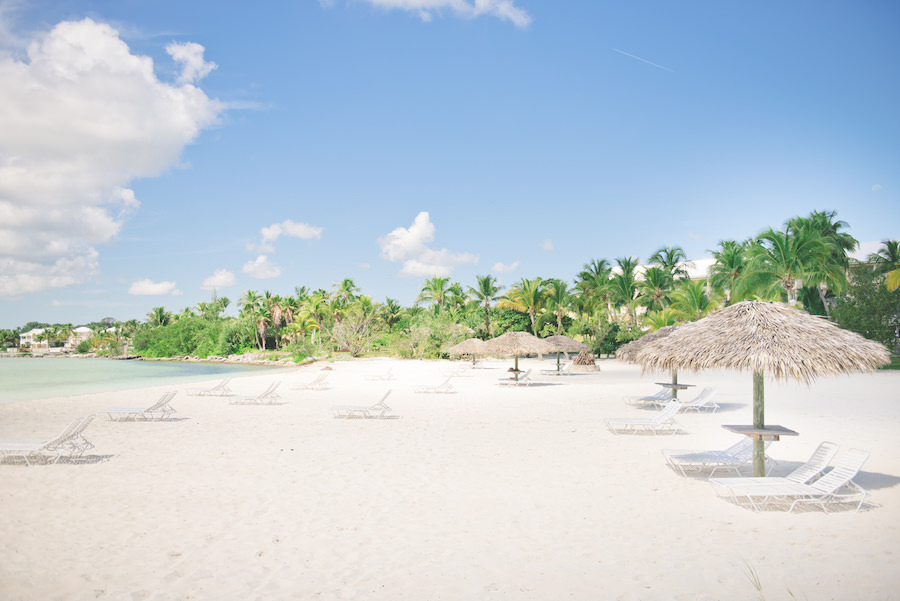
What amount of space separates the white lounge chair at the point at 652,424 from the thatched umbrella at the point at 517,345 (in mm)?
9739

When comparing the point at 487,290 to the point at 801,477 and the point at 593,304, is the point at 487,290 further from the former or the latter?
the point at 801,477

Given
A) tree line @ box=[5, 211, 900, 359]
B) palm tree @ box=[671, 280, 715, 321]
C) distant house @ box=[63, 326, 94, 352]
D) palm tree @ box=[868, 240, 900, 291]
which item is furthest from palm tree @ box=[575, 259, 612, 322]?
distant house @ box=[63, 326, 94, 352]

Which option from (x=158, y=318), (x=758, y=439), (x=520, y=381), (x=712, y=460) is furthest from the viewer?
(x=158, y=318)

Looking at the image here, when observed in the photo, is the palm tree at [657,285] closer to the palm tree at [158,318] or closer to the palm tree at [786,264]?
the palm tree at [786,264]

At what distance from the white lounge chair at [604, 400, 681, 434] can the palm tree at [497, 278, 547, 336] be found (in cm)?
3626

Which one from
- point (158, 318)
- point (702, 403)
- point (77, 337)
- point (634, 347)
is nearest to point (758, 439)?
point (702, 403)

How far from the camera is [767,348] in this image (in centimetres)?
674

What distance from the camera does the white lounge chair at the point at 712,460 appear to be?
7535 mm

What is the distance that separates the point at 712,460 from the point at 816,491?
163 centimetres

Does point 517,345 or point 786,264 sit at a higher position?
point 786,264

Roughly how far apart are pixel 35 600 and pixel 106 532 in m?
1.42

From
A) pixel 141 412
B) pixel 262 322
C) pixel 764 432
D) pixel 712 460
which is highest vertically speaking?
pixel 262 322

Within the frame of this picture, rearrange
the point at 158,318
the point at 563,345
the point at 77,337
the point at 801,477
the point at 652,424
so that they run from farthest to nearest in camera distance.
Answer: the point at 77,337, the point at 158,318, the point at 563,345, the point at 652,424, the point at 801,477

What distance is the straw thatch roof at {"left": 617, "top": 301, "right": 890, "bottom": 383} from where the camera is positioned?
6586 mm
